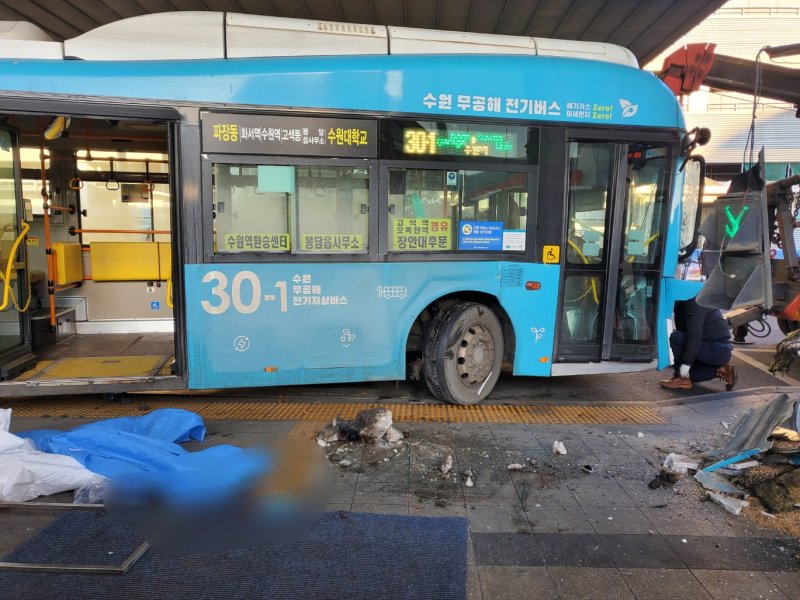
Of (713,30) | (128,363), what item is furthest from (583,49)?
(713,30)

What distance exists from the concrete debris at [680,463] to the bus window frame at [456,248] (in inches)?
87.2

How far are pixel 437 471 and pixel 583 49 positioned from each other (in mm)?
4639

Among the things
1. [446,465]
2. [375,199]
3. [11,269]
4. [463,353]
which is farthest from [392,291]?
[11,269]

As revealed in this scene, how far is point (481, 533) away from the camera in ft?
10.5

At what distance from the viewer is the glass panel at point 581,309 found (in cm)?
561

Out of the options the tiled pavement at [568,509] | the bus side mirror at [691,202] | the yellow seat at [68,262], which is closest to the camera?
the tiled pavement at [568,509]

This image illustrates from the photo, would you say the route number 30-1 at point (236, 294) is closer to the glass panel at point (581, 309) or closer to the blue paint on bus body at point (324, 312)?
the blue paint on bus body at point (324, 312)

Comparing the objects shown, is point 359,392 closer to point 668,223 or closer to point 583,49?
point 668,223

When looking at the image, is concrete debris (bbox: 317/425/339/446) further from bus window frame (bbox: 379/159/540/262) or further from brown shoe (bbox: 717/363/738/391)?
brown shoe (bbox: 717/363/738/391)

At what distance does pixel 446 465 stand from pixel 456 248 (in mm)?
2194

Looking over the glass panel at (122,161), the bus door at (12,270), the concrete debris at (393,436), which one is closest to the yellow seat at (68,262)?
the glass panel at (122,161)

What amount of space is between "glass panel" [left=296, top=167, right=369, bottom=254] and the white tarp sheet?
8.12 feet

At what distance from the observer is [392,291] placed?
515 centimetres

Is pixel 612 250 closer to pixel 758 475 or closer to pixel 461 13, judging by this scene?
pixel 758 475
